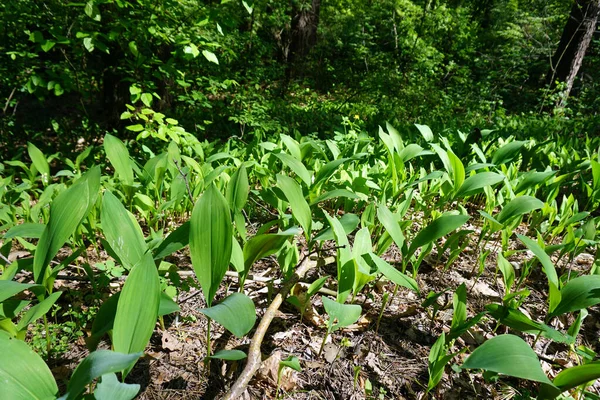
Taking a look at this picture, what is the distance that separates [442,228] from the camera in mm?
1449

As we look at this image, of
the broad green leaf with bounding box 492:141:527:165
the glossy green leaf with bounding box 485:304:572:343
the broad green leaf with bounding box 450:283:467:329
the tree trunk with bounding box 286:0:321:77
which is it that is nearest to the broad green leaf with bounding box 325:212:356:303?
the broad green leaf with bounding box 450:283:467:329

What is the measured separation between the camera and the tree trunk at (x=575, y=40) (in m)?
6.82

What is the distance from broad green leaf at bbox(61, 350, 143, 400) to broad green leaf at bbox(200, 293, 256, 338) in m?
0.21

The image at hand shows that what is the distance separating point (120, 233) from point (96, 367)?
601 mm

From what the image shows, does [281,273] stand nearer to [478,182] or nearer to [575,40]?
[478,182]

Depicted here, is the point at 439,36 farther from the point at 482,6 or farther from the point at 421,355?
the point at 421,355

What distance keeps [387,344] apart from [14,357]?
1.22m

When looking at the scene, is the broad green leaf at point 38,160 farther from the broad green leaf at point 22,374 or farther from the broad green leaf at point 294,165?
the broad green leaf at point 22,374

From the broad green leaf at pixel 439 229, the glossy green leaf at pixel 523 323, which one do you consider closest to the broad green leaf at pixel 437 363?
the glossy green leaf at pixel 523 323

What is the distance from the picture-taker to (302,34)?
9.78 metres

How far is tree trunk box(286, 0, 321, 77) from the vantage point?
31.3 feet

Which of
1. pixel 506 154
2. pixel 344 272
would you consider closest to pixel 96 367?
pixel 344 272

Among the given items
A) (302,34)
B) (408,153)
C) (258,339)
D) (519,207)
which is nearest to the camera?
(258,339)

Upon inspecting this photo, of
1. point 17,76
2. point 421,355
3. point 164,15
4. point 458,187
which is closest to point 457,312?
point 421,355
